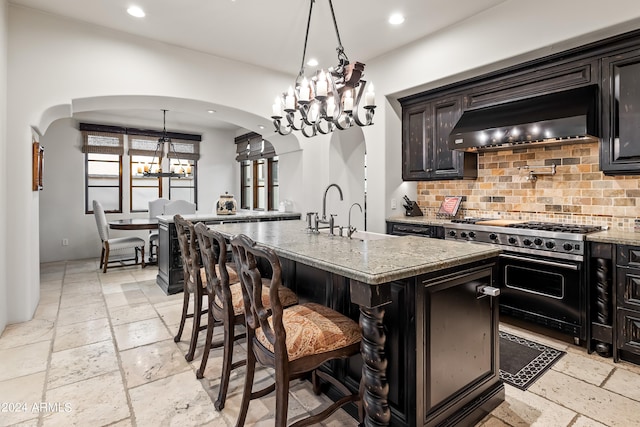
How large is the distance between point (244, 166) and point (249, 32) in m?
4.92

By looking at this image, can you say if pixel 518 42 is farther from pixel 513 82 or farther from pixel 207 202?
pixel 207 202

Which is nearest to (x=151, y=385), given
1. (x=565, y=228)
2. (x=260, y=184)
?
(x=565, y=228)

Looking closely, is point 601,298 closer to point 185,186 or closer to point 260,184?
point 260,184

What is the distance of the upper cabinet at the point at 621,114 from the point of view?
265cm

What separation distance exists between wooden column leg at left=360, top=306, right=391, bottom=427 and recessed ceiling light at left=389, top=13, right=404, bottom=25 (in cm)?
309

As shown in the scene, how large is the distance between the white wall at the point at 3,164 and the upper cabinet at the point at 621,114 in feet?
16.9

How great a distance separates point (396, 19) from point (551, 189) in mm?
2337

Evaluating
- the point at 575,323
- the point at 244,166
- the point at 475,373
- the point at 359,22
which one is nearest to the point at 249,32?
the point at 359,22

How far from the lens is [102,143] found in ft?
22.5

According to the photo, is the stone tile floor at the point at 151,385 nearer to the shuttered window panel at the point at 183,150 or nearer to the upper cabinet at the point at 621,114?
the upper cabinet at the point at 621,114

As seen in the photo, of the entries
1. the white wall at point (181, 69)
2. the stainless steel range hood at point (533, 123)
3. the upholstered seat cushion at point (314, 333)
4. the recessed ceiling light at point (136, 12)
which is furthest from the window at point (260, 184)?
the upholstered seat cushion at point (314, 333)

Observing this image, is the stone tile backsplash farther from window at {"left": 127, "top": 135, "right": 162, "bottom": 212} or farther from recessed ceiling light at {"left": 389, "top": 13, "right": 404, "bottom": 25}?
window at {"left": 127, "top": 135, "right": 162, "bottom": 212}

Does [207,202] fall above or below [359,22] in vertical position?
below

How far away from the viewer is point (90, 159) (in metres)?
6.85
